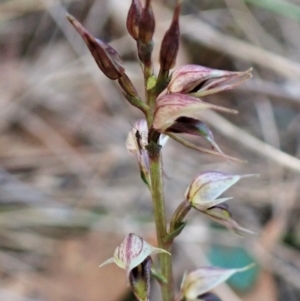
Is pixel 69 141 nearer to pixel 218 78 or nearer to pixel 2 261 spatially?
pixel 2 261

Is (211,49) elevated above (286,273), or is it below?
above

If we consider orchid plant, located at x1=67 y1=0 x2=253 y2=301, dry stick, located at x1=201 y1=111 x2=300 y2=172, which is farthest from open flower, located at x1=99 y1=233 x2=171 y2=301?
dry stick, located at x1=201 y1=111 x2=300 y2=172

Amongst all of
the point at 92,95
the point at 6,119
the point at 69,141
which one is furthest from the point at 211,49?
the point at 6,119

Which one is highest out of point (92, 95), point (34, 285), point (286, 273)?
point (92, 95)

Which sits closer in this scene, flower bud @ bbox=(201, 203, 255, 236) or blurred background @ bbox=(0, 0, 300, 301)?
flower bud @ bbox=(201, 203, 255, 236)

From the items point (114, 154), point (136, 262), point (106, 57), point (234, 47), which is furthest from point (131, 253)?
point (234, 47)

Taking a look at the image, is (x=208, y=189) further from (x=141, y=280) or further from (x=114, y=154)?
(x=114, y=154)

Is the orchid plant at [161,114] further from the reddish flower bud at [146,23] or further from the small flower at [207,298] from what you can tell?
the small flower at [207,298]

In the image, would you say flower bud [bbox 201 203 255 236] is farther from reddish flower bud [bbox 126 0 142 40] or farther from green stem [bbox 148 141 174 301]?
reddish flower bud [bbox 126 0 142 40]
